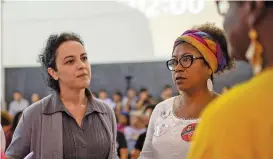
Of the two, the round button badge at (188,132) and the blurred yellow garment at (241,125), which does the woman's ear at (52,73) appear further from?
the blurred yellow garment at (241,125)

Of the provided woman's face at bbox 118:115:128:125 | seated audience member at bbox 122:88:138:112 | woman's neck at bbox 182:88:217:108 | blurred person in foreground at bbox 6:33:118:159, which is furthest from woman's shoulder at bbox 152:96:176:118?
seated audience member at bbox 122:88:138:112

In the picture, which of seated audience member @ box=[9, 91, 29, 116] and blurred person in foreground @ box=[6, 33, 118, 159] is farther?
seated audience member @ box=[9, 91, 29, 116]

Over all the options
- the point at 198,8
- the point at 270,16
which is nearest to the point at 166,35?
the point at 198,8

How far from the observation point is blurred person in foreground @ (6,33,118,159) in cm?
212

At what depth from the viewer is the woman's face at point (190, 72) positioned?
2.02 m

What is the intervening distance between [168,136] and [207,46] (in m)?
0.49

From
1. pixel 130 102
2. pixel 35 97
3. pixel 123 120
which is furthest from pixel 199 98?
pixel 35 97

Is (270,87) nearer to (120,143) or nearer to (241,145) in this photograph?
(241,145)

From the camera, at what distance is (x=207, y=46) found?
6.63 feet

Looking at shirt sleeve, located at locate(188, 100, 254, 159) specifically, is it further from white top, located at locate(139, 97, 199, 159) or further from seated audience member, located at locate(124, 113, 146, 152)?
seated audience member, located at locate(124, 113, 146, 152)

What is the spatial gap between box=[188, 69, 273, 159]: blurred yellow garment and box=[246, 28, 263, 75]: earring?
0.03 metres

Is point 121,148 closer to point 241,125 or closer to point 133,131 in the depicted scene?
point 133,131

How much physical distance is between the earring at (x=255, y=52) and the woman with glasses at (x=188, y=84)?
1.16 metres

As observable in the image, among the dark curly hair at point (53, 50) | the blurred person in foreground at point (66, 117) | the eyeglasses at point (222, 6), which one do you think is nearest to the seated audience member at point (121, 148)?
the blurred person in foreground at point (66, 117)
